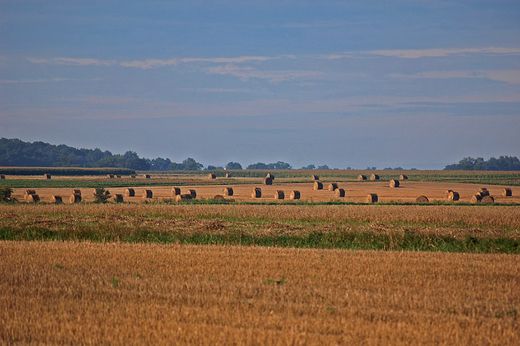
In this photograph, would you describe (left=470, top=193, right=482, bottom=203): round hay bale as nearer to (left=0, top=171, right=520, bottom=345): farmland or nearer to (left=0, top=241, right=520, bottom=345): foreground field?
(left=0, top=171, right=520, bottom=345): farmland

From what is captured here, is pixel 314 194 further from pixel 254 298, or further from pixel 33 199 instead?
pixel 254 298

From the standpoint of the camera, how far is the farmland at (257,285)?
10.0 metres

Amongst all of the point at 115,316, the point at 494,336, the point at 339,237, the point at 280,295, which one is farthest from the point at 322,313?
the point at 339,237

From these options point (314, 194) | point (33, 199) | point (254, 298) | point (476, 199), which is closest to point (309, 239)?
point (254, 298)

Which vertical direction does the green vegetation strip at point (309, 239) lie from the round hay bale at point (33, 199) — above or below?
below

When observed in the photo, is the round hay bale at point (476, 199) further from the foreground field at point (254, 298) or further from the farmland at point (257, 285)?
the foreground field at point (254, 298)

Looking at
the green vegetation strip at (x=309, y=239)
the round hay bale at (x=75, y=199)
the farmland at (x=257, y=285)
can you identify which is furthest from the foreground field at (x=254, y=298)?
the round hay bale at (x=75, y=199)

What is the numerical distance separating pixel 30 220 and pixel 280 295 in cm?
A: 1860

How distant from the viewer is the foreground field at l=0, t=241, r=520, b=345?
987 cm

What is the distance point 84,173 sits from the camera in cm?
13725

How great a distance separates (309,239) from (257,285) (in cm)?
988

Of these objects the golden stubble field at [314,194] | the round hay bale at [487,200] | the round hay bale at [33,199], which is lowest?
the round hay bale at [487,200]

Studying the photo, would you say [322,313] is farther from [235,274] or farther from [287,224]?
[287,224]

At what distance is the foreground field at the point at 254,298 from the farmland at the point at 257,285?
0.13ft
